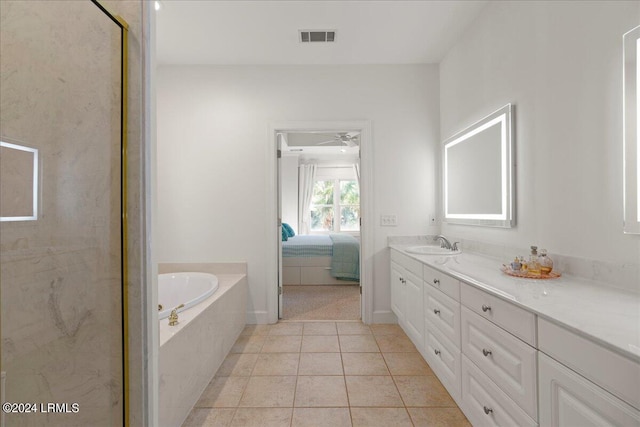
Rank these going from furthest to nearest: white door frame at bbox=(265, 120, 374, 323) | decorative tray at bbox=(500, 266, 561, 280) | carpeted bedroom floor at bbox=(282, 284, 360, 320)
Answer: carpeted bedroom floor at bbox=(282, 284, 360, 320)
white door frame at bbox=(265, 120, 374, 323)
decorative tray at bbox=(500, 266, 561, 280)

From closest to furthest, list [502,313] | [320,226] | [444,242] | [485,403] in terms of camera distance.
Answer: [502,313] < [485,403] < [444,242] < [320,226]

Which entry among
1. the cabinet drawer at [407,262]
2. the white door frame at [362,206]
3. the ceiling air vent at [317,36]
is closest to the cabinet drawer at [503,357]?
the cabinet drawer at [407,262]

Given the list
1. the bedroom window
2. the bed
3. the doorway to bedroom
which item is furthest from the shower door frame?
the bedroom window

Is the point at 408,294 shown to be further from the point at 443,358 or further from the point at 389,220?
the point at 389,220

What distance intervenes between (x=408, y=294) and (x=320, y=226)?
4.69 metres

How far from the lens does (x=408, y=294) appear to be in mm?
2445

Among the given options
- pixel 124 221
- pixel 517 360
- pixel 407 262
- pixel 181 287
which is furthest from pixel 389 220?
pixel 124 221

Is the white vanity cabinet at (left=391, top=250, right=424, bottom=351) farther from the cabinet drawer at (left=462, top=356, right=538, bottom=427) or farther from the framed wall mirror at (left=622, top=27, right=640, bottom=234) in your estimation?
the framed wall mirror at (left=622, top=27, right=640, bottom=234)

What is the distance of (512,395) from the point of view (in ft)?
3.71

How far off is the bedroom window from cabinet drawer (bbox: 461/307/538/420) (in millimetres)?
5495

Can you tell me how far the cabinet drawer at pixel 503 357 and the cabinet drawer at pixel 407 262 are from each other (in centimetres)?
68

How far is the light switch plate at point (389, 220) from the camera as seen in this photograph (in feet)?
9.86

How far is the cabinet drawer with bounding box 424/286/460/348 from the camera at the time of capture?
5.29 ft

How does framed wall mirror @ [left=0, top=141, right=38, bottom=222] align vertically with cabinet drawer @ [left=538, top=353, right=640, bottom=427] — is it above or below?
above
